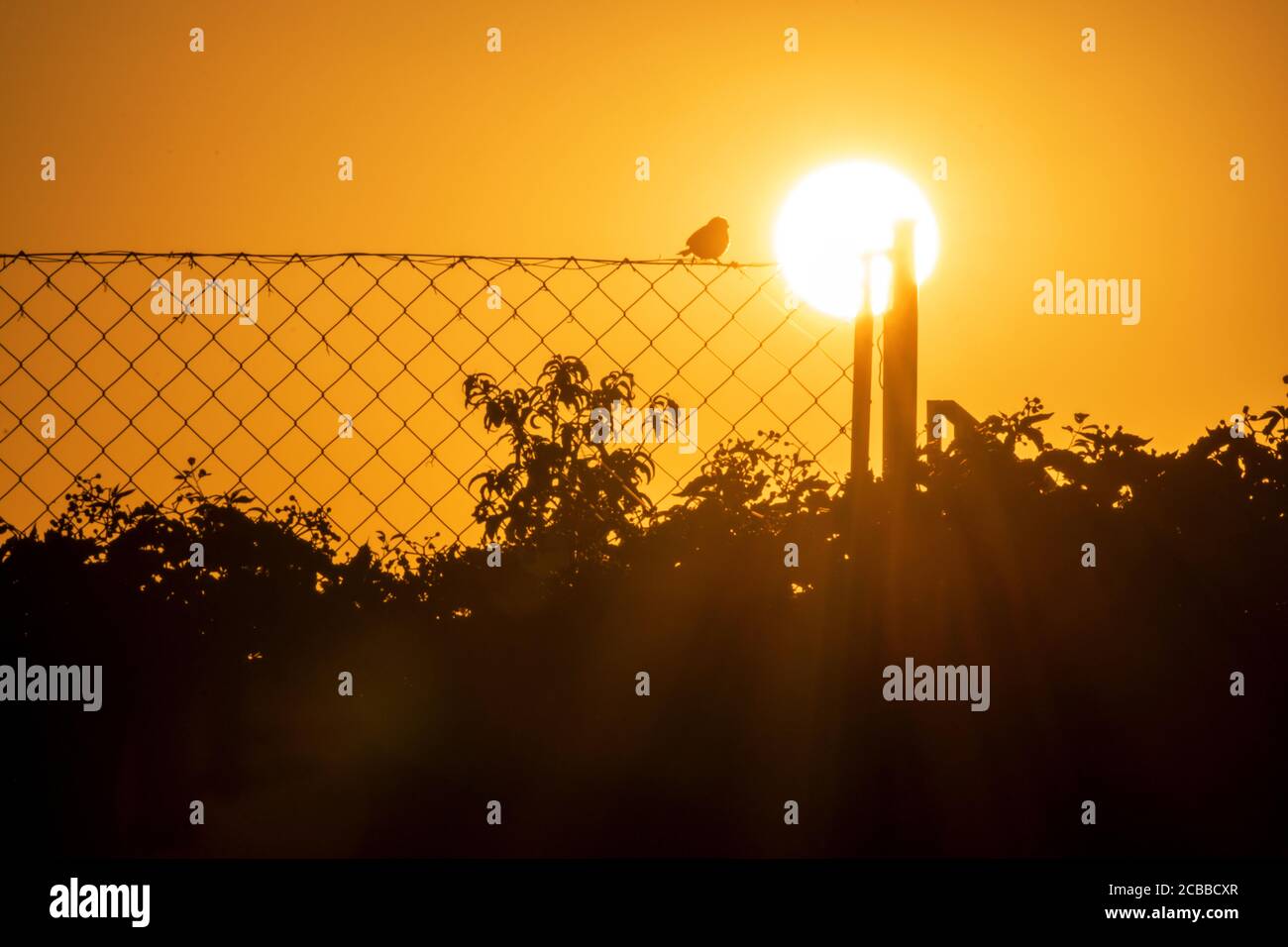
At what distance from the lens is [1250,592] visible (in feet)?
12.6

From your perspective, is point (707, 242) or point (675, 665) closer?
point (675, 665)

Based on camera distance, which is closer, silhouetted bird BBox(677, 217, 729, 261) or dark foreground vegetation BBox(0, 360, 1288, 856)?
dark foreground vegetation BBox(0, 360, 1288, 856)

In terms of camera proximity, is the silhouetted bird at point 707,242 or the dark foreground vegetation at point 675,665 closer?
the dark foreground vegetation at point 675,665

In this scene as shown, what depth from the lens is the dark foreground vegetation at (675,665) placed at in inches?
140

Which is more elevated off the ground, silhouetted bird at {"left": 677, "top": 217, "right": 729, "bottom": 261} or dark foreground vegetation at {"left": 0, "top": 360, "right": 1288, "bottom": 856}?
silhouetted bird at {"left": 677, "top": 217, "right": 729, "bottom": 261}

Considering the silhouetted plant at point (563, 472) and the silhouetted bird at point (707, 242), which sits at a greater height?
the silhouetted bird at point (707, 242)

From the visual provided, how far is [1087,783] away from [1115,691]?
27 cm

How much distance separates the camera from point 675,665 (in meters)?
3.64

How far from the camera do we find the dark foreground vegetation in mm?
3555

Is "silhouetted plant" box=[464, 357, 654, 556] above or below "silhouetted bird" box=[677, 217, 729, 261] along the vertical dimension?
below

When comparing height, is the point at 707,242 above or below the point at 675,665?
above
